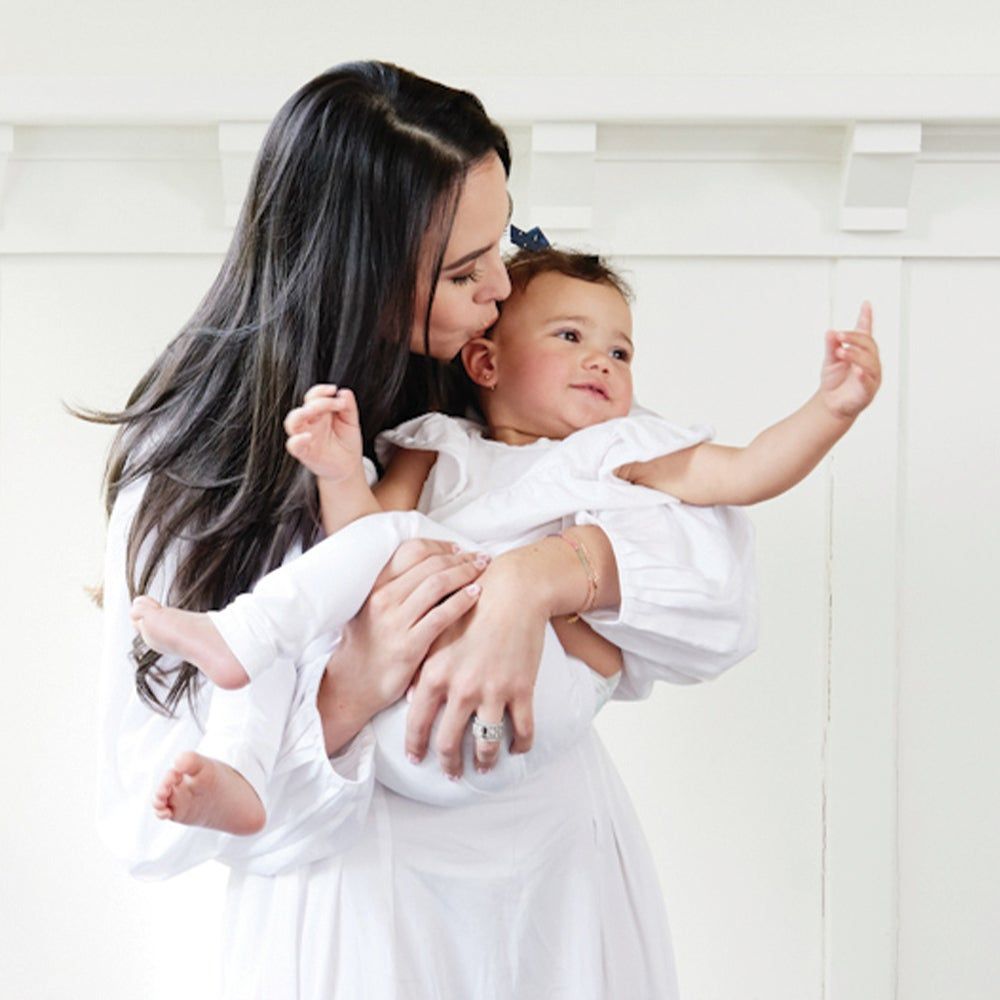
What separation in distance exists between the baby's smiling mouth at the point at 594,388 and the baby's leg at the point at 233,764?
14.7 inches

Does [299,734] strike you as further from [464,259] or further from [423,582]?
[464,259]

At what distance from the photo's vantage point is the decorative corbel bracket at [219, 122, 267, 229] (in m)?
2.16

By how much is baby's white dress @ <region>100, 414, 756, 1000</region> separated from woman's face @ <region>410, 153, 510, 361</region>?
0.12 m

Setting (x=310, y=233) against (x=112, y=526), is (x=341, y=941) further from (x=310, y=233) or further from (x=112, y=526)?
(x=310, y=233)

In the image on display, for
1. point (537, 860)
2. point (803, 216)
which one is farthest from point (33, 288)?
point (537, 860)

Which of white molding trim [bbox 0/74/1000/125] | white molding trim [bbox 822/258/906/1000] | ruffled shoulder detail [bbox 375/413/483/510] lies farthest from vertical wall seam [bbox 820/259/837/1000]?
ruffled shoulder detail [bbox 375/413/483/510]

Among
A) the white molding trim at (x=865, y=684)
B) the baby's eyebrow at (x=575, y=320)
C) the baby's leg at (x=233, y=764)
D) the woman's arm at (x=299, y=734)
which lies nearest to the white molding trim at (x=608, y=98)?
the white molding trim at (x=865, y=684)

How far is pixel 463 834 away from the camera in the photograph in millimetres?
1511

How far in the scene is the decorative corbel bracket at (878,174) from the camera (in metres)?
2.12

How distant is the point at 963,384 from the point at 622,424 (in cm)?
81

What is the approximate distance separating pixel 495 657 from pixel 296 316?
354mm

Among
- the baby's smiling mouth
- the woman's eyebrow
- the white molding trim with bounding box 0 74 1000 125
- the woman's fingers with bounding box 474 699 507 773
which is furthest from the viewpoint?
the white molding trim with bounding box 0 74 1000 125

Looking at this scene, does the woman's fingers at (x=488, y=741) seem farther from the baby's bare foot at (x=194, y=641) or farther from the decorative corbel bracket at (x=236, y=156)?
the decorative corbel bracket at (x=236, y=156)

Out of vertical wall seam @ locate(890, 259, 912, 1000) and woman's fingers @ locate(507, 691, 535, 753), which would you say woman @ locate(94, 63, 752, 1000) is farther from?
vertical wall seam @ locate(890, 259, 912, 1000)
